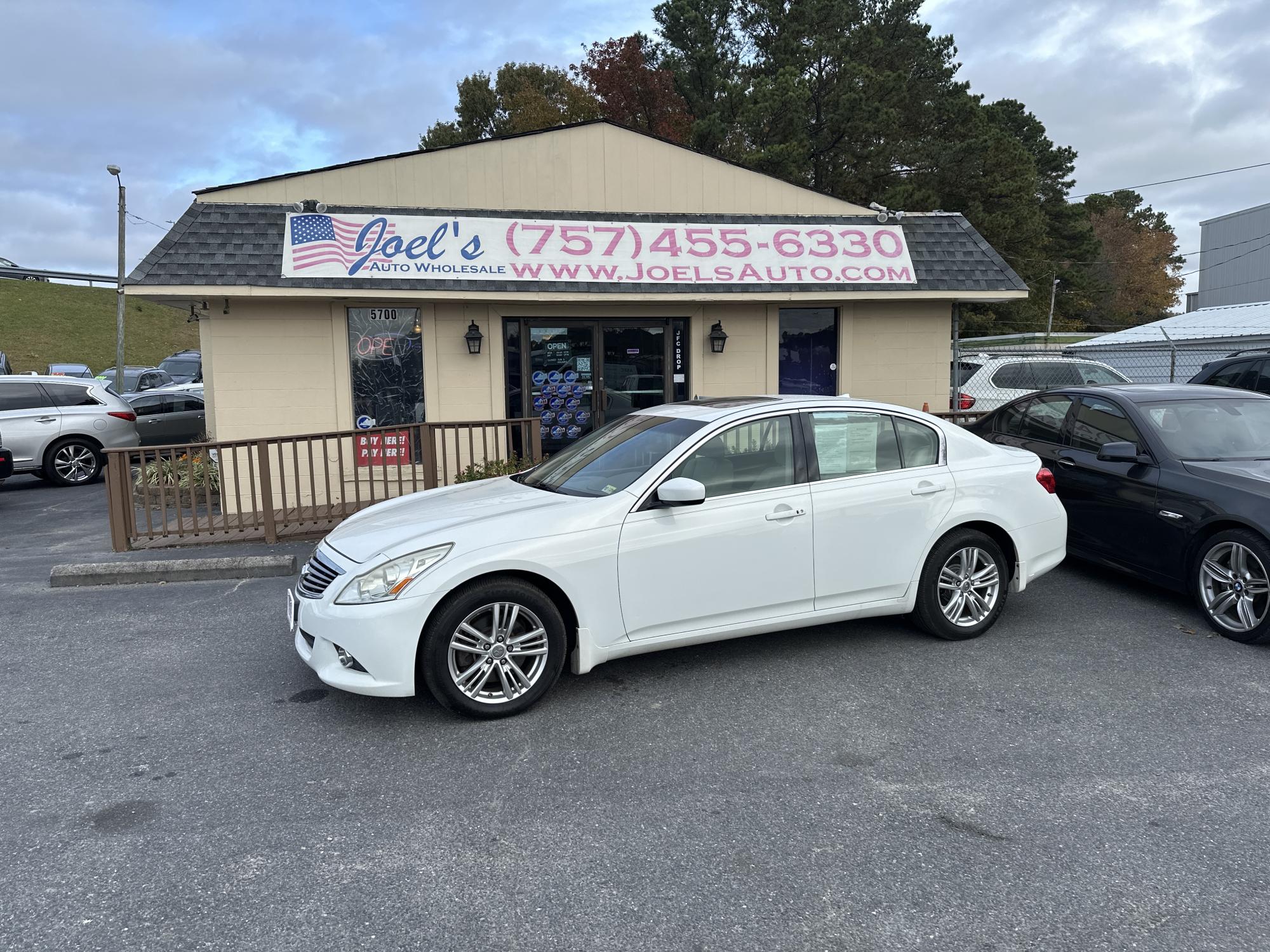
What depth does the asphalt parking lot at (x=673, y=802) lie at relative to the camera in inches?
107

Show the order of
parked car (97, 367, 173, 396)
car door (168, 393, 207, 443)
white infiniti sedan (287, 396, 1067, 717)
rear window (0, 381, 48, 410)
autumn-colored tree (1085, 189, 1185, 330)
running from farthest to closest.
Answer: autumn-colored tree (1085, 189, 1185, 330)
parked car (97, 367, 173, 396)
car door (168, 393, 207, 443)
rear window (0, 381, 48, 410)
white infiniti sedan (287, 396, 1067, 717)

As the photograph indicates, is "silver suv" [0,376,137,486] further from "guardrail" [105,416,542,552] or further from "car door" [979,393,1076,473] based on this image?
"car door" [979,393,1076,473]

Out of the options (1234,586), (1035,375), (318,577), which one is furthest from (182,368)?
(1234,586)

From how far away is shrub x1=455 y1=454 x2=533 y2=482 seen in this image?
8.95 meters

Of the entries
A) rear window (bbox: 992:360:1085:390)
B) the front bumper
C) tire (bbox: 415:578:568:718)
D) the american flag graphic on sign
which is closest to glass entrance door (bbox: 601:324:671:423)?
the american flag graphic on sign

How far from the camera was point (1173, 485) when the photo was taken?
18.7 ft

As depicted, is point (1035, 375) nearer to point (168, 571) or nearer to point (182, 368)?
point (168, 571)

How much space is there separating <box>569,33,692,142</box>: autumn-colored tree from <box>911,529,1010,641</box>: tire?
107 ft

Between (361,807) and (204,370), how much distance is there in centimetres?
1174

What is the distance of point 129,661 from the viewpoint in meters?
5.23

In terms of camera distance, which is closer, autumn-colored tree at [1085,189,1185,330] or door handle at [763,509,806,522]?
door handle at [763,509,806,522]

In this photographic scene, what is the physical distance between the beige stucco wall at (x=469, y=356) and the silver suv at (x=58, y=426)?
7.60 ft

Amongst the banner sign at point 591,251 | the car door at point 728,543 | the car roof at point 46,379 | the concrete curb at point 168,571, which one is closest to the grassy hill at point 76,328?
the car roof at point 46,379

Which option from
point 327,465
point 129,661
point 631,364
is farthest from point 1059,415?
point 129,661
